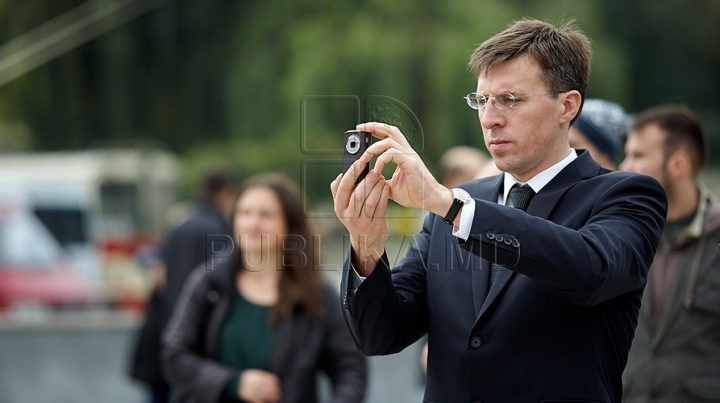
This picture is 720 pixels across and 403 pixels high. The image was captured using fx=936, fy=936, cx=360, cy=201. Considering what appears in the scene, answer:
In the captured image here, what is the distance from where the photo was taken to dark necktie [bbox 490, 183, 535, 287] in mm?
2367

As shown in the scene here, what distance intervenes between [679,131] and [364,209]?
220 cm

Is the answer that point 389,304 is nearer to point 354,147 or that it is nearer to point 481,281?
point 481,281

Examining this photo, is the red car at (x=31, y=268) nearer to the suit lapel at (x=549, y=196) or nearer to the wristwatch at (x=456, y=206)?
the suit lapel at (x=549, y=196)

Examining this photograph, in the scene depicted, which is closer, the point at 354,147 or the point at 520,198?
the point at 354,147

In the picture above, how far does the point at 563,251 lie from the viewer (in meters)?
2.06

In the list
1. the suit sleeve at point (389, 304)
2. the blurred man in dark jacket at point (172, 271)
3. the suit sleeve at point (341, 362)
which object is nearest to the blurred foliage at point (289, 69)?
the blurred man in dark jacket at point (172, 271)

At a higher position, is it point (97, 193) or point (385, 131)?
point (385, 131)

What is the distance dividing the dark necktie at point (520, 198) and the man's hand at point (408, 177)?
1.12 ft

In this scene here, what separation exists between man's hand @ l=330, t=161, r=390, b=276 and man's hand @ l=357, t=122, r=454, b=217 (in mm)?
29

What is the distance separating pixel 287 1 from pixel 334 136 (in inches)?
179

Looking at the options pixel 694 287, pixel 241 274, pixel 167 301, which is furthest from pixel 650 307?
pixel 167 301

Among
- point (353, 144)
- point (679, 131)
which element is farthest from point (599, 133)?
point (353, 144)

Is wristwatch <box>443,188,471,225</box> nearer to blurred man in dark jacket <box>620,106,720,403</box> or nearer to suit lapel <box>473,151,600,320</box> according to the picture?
suit lapel <box>473,151,600,320</box>

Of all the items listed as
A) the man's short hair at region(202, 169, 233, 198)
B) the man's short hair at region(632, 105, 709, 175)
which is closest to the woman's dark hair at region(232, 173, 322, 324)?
the man's short hair at region(632, 105, 709, 175)
